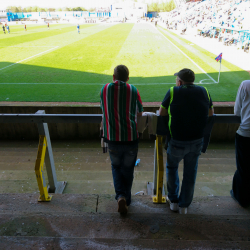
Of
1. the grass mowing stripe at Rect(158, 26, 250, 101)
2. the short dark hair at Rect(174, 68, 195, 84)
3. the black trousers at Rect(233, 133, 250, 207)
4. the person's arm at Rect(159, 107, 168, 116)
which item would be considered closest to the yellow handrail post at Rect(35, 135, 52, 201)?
the person's arm at Rect(159, 107, 168, 116)

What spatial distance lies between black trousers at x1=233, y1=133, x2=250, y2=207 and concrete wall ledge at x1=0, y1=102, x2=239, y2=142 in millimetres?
4027

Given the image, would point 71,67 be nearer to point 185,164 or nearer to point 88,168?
point 88,168

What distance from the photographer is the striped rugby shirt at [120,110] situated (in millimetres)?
1942

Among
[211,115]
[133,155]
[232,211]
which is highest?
[211,115]

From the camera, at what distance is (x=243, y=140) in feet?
7.40

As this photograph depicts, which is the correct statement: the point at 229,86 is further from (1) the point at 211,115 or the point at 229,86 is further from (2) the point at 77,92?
(1) the point at 211,115

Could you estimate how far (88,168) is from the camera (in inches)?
181

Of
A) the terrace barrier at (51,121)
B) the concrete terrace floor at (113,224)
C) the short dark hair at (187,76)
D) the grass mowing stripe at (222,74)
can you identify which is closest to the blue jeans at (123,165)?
the concrete terrace floor at (113,224)

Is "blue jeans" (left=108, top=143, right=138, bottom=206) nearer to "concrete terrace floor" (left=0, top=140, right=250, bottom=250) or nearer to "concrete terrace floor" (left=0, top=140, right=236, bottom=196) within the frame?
"concrete terrace floor" (left=0, top=140, right=250, bottom=250)

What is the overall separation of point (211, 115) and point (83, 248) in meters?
1.56

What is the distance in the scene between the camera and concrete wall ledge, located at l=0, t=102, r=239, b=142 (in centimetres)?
636

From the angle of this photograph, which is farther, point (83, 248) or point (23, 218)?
point (23, 218)

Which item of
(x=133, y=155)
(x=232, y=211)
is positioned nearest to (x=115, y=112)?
(x=133, y=155)

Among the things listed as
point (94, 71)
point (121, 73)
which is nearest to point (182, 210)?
point (121, 73)
